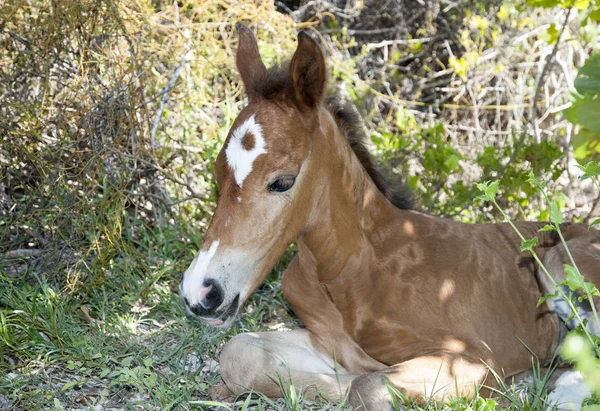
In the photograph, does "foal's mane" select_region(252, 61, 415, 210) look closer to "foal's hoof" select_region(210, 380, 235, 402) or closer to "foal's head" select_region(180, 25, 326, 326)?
"foal's head" select_region(180, 25, 326, 326)

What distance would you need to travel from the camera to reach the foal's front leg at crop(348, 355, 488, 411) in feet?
9.05

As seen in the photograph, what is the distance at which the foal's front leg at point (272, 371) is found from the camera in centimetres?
306

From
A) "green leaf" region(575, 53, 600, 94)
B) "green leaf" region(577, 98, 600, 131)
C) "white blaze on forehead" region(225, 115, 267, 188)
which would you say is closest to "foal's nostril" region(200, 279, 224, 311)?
"white blaze on forehead" region(225, 115, 267, 188)

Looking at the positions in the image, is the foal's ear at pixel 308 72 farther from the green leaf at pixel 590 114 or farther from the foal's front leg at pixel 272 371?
the green leaf at pixel 590 114

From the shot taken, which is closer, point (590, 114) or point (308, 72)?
point (308, 72)

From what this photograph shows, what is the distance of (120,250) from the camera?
165 inches

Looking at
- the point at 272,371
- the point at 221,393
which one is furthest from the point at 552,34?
the point at 221,393

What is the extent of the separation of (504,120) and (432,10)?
146cm

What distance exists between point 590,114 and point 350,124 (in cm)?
163

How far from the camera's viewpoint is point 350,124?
11.0 feet

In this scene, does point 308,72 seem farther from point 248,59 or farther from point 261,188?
point 261,188

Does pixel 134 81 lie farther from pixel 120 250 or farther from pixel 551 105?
pixel 551 105

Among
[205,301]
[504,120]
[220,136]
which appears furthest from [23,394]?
[504,120]

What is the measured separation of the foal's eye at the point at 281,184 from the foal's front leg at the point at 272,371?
80cm
